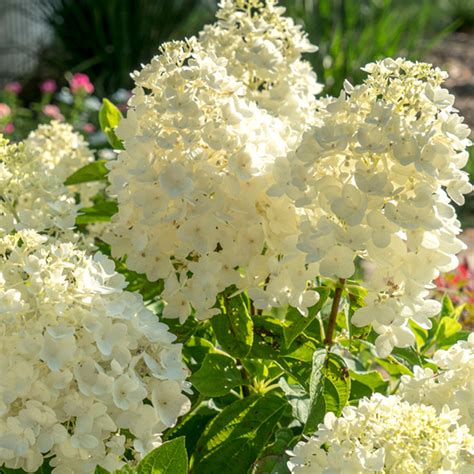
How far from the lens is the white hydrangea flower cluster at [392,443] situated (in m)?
1.21

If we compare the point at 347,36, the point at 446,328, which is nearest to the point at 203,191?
the point at 446,328

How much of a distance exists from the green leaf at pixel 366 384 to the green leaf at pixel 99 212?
1.71 feet

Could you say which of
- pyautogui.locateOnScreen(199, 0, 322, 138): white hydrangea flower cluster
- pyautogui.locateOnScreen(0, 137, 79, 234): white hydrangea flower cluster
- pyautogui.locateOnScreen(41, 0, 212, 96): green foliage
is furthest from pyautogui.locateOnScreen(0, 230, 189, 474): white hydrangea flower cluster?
pyautogui.locateOnScreen(41, 0, 212, 96): green foliage

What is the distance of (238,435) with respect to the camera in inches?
64.5

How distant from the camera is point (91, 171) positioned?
1.94 m

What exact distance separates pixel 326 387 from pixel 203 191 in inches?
13.5

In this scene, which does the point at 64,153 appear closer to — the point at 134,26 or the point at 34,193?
the point at 34,193

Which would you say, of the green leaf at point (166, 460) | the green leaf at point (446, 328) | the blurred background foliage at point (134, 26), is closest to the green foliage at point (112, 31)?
the blurred background foliage at point (134, 26)

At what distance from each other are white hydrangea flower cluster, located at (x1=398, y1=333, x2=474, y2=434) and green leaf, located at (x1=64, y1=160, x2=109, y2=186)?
744 millimetres

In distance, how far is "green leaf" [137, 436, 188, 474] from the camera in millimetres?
1309

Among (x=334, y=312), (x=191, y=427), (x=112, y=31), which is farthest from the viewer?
(x=112, y=31)

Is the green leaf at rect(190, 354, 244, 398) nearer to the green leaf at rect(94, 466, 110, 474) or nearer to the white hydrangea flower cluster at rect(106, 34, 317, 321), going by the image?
the white hydrangea flower cluster at rect(106, 34, 317, 321)

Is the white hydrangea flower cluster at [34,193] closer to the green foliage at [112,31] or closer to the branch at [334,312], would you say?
the branch at [334,312]

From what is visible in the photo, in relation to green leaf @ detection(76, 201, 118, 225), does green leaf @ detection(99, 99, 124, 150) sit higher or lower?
higher
